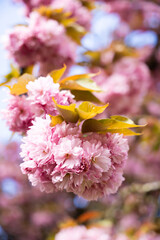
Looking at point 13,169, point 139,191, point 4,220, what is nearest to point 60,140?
point 139,191

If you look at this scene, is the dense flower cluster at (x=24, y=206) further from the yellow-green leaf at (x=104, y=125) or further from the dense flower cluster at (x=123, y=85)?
the yellow-green leaf at (x=104, y=125)

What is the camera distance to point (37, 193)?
5.16 metres

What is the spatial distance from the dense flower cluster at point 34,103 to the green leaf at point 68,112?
75mm

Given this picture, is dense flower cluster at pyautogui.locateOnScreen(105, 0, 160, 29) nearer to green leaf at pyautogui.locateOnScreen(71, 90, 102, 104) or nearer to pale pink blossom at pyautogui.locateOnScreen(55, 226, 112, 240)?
pale pink blossom at pyautogui.locateOnScreen(55, 226, 112, 240)

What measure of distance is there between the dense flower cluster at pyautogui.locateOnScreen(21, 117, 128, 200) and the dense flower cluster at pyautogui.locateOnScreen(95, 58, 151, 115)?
1712 mm

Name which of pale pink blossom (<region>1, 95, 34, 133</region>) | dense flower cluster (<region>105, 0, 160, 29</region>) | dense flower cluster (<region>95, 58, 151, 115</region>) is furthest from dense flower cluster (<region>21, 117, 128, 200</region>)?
dense flower cluster (<region>105, 0, 160, 29</region>)

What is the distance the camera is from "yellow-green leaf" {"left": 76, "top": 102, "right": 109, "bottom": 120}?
90cm

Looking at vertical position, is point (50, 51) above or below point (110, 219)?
above

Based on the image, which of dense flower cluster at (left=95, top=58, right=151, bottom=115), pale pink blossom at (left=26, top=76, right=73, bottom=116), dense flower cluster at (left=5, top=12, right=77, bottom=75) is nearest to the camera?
pale pink blossom at (left=26, top=76, right=73, bottom=116)

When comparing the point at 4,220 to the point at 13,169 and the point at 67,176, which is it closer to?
the point at 13,169

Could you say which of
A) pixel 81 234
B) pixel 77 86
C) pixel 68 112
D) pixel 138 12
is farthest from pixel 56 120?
pixel 138 12

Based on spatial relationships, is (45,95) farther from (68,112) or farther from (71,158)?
(71,158)

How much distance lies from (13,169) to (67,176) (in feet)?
15.6

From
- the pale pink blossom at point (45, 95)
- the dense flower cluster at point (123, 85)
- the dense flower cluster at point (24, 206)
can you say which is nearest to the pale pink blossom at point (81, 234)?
the dense flower cluster at point (123, 85)
